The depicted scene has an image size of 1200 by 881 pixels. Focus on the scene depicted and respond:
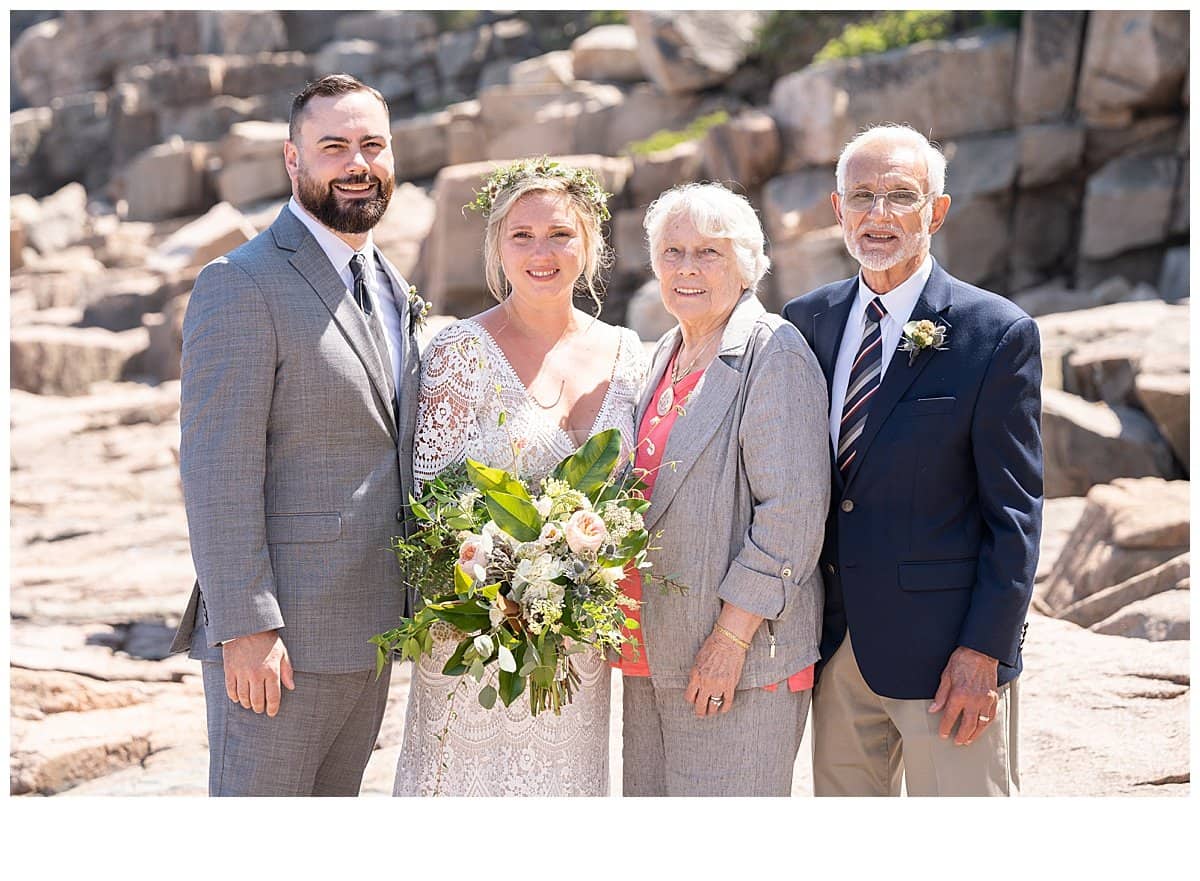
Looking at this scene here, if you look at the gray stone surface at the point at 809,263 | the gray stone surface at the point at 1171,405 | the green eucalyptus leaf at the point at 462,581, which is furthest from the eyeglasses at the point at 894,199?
the gray stone surface at the point at 809,263

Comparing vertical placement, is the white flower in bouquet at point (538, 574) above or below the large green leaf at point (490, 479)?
below

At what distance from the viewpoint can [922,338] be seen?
11.7ft

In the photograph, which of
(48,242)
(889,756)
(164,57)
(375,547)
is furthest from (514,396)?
(164,57)

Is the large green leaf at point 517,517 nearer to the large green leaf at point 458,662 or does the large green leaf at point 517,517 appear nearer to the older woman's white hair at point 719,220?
the large green leaf at point 458,662

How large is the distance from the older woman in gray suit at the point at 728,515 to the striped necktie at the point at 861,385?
13cm

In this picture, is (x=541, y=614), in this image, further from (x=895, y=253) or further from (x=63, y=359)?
(x=63, y=359)

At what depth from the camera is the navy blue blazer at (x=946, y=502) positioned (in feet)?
11.4

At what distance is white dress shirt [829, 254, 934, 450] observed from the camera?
12.2 feet

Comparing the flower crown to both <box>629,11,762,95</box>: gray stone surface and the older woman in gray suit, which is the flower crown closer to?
the older woman in gray suit

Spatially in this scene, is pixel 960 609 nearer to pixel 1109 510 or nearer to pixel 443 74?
pixel 1109 510

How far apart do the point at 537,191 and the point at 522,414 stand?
68 cm

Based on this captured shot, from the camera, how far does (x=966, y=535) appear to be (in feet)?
11.7

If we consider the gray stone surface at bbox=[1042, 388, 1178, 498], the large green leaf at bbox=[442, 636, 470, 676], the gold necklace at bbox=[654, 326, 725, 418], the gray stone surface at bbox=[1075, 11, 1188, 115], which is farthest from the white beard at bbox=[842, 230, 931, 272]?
the gray stone surface at bbox=[1075, 11, 1188, 115]

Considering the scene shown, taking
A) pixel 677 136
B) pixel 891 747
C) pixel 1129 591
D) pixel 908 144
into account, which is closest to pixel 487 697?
pixel 891 747
